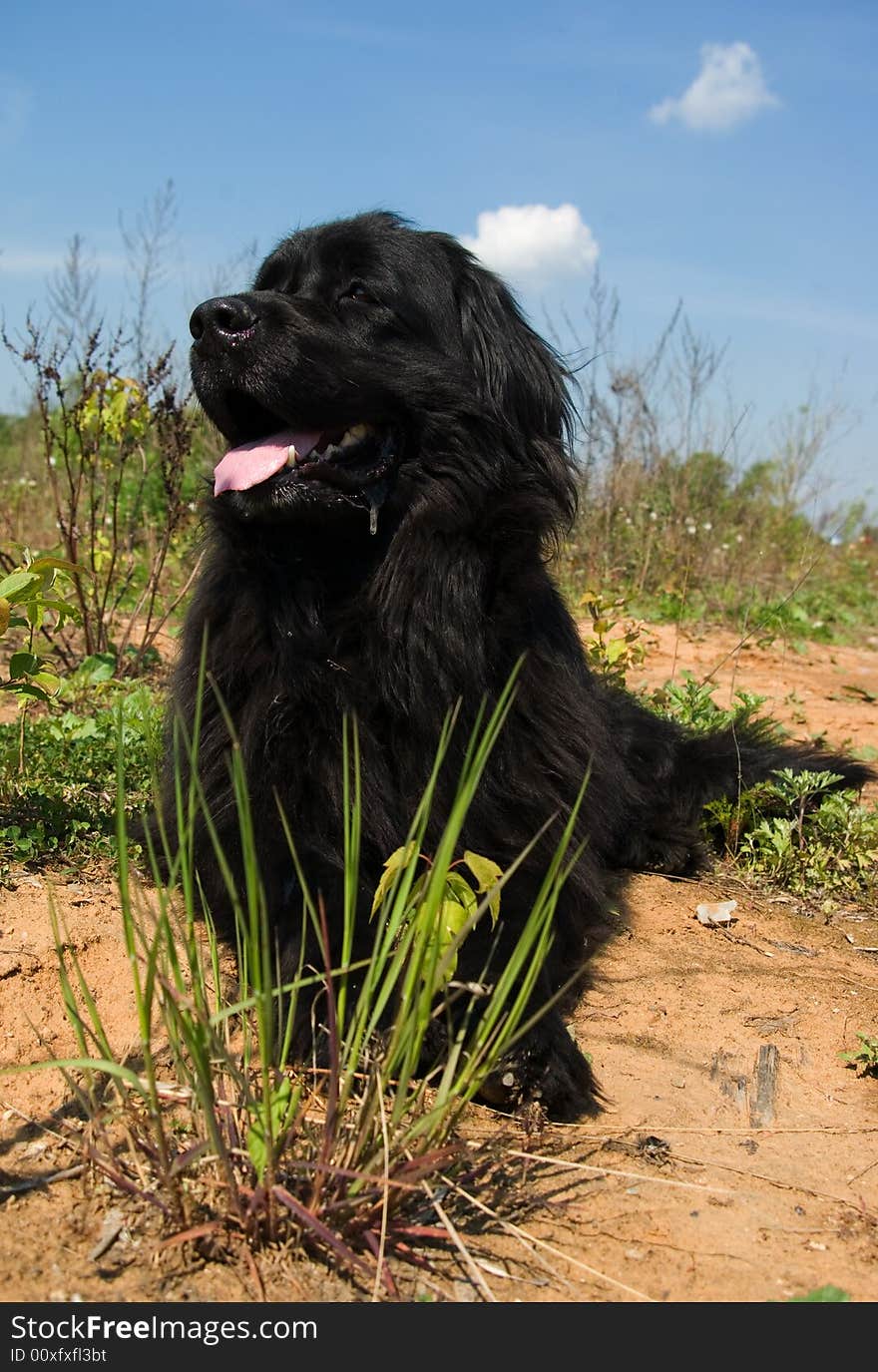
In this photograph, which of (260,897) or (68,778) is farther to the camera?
(68,778)

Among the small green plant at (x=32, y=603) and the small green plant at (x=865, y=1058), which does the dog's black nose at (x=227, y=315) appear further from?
the small green plant at (x=865, y=1058)

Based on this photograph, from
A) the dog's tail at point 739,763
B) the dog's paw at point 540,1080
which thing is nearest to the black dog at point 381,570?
the dog's paw at point 540,1080

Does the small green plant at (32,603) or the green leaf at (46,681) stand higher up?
the small green plant at (32,603)

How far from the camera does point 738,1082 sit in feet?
7.66

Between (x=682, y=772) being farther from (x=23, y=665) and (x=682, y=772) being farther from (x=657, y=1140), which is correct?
(x=23, y=665)

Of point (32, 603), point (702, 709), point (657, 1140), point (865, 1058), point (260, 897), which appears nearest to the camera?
point (260, 897)

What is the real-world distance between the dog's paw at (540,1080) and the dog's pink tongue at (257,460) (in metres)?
1.40

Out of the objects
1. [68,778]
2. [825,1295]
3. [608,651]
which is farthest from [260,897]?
[608,651]

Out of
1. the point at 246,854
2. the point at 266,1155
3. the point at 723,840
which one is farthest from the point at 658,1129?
the point at 723,840

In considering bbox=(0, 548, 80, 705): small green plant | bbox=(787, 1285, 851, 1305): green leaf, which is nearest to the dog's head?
bbox=(0, 548, 80, 705): small green plant

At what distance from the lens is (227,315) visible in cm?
263

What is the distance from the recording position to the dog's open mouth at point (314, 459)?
2.66 metres

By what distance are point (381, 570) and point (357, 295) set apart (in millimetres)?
793

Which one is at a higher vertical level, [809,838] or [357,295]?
[357,295]
